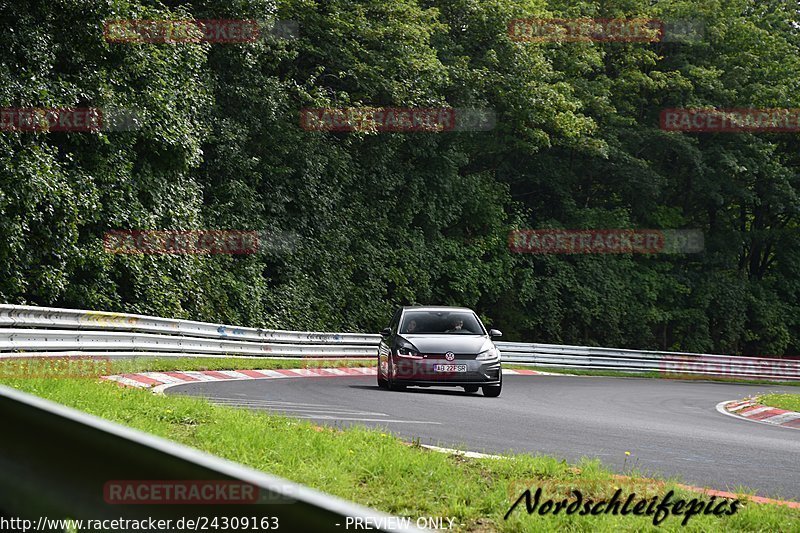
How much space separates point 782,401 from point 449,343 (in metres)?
8.06

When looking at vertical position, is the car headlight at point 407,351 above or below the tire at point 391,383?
above

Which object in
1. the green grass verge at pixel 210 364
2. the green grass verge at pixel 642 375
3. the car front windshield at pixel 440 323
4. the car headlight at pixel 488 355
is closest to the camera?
the car headlight at pixel 488 355

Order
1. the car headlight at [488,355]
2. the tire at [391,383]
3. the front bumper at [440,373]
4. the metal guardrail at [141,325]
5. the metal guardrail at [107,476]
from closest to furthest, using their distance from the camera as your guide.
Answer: the metal guardrail at [107,476] < the metal guardrail at [141,325] < the front bumper at [440,373] < the car headlight at [488,355] < the tire at [391,383]

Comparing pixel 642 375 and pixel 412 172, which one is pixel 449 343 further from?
pixel 642 375

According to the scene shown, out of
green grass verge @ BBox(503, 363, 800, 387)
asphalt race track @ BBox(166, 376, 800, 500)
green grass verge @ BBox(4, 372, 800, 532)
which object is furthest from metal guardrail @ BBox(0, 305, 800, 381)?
green grass verge @ BBox(4, 372, 800, 532)

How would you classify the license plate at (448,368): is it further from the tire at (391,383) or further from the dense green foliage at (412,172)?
the dense green foliage at (412,172)

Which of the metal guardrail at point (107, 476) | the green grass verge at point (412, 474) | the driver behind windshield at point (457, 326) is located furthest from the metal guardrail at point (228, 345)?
the metal guardrail at point (107, 476)

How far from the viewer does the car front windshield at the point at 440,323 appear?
17.1 m

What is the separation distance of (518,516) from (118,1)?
18.7m

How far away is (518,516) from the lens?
5.41m

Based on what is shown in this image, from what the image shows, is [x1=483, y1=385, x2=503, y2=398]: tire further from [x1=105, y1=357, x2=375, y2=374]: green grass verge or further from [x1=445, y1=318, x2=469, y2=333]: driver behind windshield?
[x1=105, y1=357, x2=375, y2=374]: green grass verge

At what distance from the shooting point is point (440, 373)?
1616 centimetres

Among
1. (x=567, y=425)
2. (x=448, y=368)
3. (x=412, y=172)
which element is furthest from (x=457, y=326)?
(x=412, y=172)

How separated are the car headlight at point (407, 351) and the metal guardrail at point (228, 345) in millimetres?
5364
